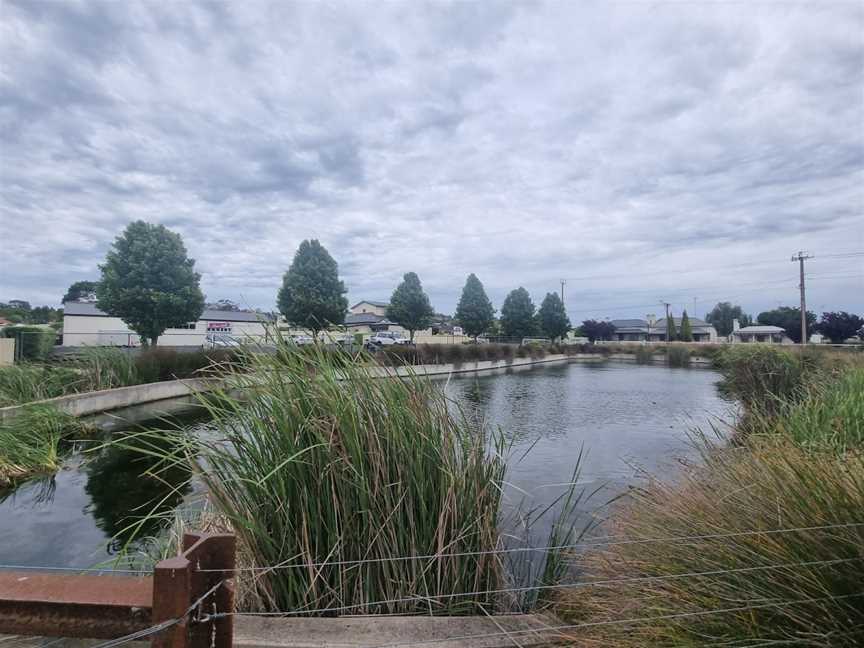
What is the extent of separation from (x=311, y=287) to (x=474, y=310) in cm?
1602

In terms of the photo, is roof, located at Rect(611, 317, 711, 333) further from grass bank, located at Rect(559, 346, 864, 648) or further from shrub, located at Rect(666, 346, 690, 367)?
grass bank, located at Rect(559, 346, 864, 648)

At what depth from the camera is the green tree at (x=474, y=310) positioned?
37094mm

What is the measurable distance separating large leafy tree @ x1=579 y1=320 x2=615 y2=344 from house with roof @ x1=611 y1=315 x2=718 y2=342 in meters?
7.80

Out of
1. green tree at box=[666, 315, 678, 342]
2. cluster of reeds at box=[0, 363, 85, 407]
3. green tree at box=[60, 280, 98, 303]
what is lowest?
cluster of reeds at box=[0, 363, 85, 407]

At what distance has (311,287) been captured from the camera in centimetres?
2412

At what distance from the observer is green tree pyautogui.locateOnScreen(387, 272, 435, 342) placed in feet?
104

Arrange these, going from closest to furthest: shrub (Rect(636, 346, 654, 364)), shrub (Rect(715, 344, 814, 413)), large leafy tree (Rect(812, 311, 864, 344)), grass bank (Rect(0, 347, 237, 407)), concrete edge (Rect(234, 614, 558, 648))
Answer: concrete edge (Rect(234, 614, 558, 648)) < shrub (Rect(715, 344, 814, 413)) < grass bank (Rect(0, 347, 237, 407)) < shrub (Rect(636, 346, 654, 364)) < large leafy tree (Rect(812, 311, 864, 344))

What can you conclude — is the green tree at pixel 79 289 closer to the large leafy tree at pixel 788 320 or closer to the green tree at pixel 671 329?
the green tree at pixel 671 329

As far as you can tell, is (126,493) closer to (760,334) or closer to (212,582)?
(212,582)

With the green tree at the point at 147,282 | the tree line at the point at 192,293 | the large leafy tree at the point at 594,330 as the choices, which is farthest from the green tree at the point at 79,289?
the large leafy tree at the point at 594,330

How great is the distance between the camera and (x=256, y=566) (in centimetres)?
211

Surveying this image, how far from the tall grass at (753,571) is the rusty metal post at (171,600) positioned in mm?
1319

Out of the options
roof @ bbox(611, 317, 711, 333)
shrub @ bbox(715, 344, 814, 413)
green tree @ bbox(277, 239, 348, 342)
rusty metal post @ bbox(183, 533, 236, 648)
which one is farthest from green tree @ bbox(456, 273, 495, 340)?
roof @ bbox(611, 317, 711, 333)

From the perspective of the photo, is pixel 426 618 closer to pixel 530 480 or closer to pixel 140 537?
pixel 140 537
